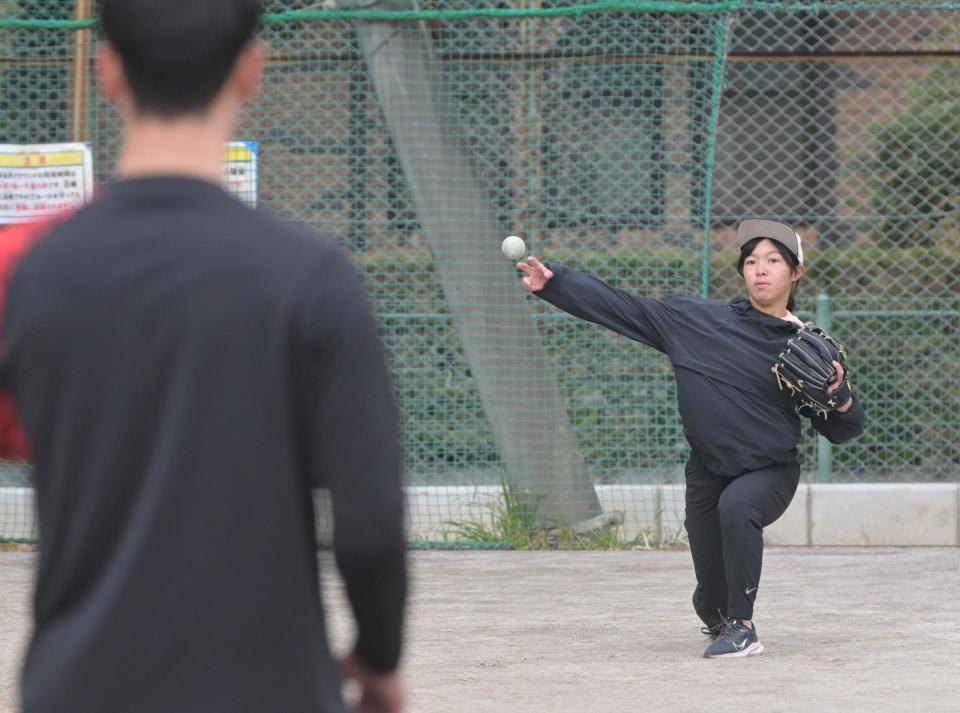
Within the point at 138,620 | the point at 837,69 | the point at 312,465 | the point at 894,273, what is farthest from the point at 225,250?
the point at 837,69

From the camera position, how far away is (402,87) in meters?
9.30

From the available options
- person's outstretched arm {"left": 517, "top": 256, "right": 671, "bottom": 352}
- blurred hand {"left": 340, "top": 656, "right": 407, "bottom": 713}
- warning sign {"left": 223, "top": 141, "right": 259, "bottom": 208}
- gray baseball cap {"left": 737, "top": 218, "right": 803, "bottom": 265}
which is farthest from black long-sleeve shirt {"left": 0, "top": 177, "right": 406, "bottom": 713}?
warning sign {"left": 223, "top": 141, "right": 259, "bottom": 208}

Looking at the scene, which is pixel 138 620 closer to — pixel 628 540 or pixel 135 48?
pixel 135 48

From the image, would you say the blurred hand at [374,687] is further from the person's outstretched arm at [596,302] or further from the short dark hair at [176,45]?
the person's outstretched arm at [596,302]

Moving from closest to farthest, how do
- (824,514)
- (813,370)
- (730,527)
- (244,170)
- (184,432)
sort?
1. (184,432)
2. (813,370)
3. (730,527)
4. (244,170)
5. (824,514)

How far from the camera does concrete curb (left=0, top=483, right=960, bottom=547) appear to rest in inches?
366

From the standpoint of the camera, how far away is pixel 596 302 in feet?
20.1

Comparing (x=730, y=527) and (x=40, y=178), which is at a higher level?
(x=40, y=178)

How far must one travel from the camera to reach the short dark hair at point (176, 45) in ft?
6.11

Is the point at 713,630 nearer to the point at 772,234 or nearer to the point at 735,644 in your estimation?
the point at 735,644

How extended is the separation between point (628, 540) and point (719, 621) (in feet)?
10.2

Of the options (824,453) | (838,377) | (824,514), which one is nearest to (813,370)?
(838,377)

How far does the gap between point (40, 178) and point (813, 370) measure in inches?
193

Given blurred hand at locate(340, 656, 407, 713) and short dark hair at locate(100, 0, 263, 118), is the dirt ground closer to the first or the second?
blurred hand at locate(340, 656, 407, 713)
